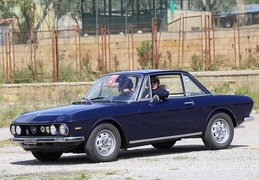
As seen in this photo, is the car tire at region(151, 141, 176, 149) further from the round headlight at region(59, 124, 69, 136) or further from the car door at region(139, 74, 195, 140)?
the round headlight at region(59, 124, 69, 136)

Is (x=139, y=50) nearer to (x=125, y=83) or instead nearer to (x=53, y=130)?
(x=125, y=83)

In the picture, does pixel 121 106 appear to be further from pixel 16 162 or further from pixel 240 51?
Answer: pixel 240 51

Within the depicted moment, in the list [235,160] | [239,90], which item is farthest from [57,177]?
[239,90]

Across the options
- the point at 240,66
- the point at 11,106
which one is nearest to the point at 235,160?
the point at 11,106

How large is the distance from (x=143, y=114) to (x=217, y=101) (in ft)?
5.47

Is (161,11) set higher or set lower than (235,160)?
higher

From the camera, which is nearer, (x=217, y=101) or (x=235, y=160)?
(x=235, y=160)

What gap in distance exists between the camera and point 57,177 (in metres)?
11.7

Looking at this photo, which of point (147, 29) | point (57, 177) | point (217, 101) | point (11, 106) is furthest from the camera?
point (147, 29)

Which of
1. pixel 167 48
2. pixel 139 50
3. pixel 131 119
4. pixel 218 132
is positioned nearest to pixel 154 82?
pixel 131 119

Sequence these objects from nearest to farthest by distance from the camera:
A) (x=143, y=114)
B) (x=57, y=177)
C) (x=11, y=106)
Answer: (x=57, y=177)
(x=143, y=114)
(x=11, y=106)

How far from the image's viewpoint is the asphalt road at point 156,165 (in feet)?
38.3

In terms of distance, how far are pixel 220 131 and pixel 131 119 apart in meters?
2.02

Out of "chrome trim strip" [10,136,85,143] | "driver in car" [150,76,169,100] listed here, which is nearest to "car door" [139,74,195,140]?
"driver in car" [150,76,169,100]
